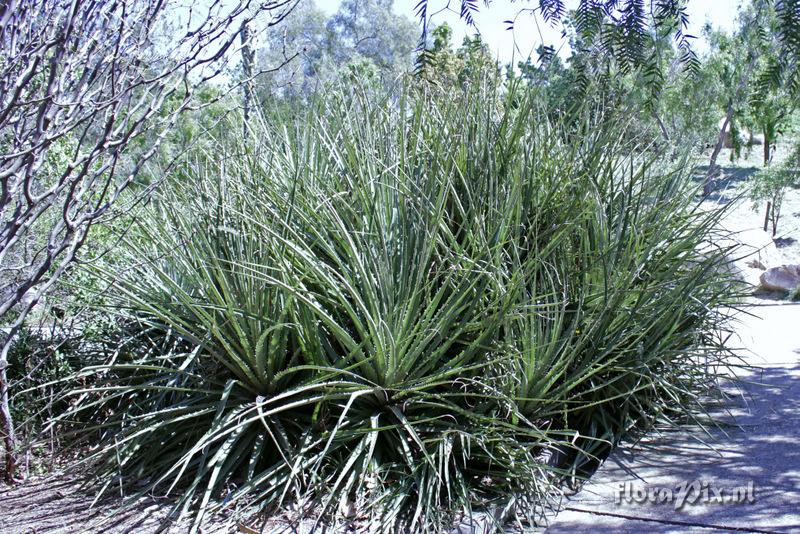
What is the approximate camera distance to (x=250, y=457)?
10.5 feet

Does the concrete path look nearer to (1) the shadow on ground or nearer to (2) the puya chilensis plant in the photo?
(2) the puya chilensis plant

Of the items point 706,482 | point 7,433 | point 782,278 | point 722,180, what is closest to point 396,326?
point 706,482

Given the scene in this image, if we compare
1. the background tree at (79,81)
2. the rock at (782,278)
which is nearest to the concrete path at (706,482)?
the background tree at (79,81)

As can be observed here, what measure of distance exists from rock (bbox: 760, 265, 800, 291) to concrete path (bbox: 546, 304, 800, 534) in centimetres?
1126

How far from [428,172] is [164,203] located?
1.47m

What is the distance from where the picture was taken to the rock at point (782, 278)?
14172 millimetres

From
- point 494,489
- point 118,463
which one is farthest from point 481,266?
point 118,463

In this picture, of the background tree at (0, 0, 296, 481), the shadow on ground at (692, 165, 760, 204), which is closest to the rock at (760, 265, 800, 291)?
the shadow on ground at (692, 165, 760, 204)

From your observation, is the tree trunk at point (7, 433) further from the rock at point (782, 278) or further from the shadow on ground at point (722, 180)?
the rock at point (782, 278)

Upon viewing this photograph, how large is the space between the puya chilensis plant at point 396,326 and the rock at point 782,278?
1120 cm

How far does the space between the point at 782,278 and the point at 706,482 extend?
1283cm

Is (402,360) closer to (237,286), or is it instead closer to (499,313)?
(499,313)

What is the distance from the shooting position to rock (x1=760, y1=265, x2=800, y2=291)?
14172mm

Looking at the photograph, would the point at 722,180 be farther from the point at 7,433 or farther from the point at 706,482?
the point at 7,433
